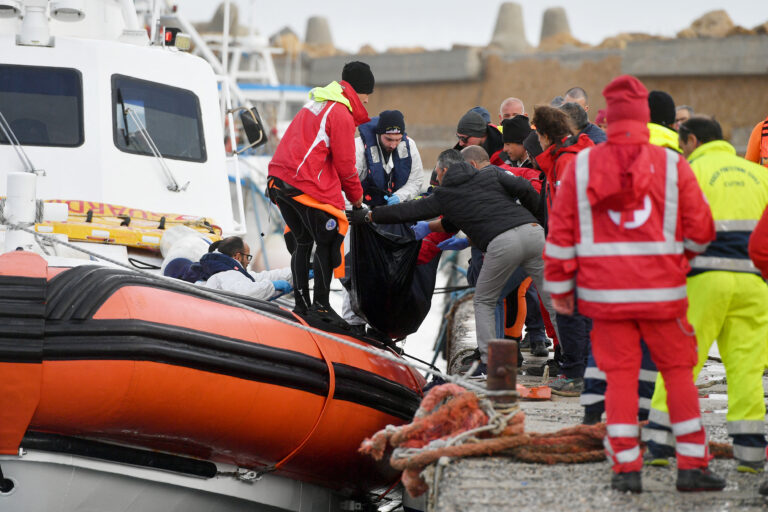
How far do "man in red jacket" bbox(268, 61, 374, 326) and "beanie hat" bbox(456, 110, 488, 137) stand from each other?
3.45ft

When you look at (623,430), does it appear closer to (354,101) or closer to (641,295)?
(641,295)

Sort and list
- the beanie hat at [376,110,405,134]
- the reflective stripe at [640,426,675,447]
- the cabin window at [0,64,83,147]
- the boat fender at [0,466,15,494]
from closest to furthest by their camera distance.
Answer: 1. the reflective stripe at [640,426,675,447]
2. the boat fender at [0,466,15,494]
3. the beanie hat at [376,110,405,134]
4. the cabin window at [0,64,83,147]

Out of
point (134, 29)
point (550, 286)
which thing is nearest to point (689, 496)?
point (550, 286)

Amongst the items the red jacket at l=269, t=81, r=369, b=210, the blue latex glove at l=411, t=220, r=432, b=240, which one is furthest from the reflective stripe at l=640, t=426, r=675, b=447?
the blue latex glove at l=411, t=220, r=432, b=240

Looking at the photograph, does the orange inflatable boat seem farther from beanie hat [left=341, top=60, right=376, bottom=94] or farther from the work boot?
the work boot

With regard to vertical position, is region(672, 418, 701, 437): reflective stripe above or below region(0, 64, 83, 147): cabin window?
below

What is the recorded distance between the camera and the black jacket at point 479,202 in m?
5.43

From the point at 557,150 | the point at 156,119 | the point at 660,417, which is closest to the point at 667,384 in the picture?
the point at 660,417

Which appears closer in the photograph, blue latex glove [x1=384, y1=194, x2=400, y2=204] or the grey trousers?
the grey trousers

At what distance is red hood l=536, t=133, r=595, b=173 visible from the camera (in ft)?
17.3

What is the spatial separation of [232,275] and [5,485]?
5.95 feet

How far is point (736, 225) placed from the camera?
3943mm

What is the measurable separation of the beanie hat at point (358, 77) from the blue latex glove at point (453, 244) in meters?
1.03

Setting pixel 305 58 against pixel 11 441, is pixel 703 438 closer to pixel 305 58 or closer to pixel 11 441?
pixel 11 441
